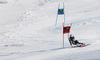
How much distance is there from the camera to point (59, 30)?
12.4 metres

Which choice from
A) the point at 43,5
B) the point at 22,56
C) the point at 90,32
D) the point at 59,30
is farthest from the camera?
the point at 43,5

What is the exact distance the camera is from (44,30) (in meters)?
12.5

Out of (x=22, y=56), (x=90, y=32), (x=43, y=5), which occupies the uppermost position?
(x=43, y=5)

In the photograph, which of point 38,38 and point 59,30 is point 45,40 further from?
point 59,30

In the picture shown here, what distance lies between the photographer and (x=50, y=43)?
10.1 m

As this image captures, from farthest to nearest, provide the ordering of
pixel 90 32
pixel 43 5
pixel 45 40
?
pixel 43 5 → pixel 90 32 → pixel 45 40

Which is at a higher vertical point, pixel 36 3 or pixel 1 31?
pixel 36 3

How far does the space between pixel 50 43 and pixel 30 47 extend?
1213mm

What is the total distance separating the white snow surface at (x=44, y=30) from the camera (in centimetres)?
841

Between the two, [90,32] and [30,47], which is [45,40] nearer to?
[30,47]

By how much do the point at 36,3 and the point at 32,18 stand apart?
5.17m

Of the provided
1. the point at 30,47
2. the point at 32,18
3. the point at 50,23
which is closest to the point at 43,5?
the point at 32,18

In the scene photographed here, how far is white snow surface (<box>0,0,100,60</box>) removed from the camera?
8.41 meters

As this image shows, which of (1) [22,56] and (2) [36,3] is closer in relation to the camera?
(1) [22,56]
